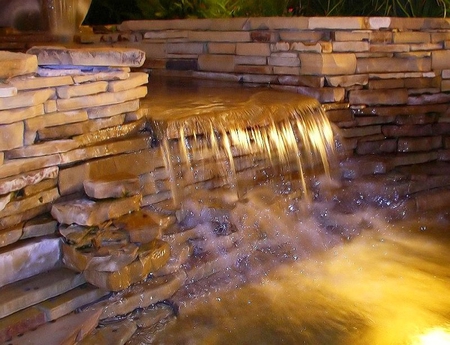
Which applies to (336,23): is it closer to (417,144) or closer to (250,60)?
(250,60)

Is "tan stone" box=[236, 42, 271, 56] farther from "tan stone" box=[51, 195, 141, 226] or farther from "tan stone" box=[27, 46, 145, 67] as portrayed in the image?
"tan stone" box=[51, 195, 141, 226]

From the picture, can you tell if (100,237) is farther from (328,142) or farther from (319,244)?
(328,142)

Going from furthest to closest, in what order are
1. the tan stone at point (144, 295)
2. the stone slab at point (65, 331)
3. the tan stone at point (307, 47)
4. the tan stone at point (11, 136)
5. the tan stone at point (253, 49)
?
the tan stone at point (253, 49) → the tan stone at point (307, 47) → the tan stone at point (144, 295) → the tan stone at point (11, 136) → the stone slab at point (65, 331)

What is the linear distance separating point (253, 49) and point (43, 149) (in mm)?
2518

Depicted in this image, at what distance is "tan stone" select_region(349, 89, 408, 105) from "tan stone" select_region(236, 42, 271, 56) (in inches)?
29.4

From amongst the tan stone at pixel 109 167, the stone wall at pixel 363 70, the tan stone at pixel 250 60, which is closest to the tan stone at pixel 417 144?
the stone wall at pixel 363 70

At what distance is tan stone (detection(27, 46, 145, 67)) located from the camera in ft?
10.1

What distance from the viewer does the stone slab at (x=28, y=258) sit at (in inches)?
107

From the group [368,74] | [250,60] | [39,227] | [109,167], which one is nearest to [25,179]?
[39,227]

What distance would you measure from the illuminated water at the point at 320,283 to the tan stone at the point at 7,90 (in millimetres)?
1232

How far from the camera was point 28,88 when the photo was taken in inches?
109

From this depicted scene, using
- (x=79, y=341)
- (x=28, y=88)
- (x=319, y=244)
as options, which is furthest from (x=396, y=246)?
(x=28, y=88)

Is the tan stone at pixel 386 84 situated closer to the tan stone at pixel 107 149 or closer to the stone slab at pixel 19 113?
the tan stone at pixel 107 149

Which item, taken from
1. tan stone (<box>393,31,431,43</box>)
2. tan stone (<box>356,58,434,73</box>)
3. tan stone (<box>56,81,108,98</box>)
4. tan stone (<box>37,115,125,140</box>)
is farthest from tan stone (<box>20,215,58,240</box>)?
tan stone (<box>393,31,431,43</box>)
